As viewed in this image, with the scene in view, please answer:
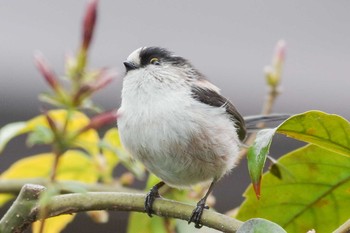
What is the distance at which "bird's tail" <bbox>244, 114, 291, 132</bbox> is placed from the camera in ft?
8.75

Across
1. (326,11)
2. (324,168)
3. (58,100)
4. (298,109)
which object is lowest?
→ (298,109)

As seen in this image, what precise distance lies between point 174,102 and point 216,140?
7.8 inches

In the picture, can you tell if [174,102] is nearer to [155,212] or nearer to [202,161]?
[202,161]

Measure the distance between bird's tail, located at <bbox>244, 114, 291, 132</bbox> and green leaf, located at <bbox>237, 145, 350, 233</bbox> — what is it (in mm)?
713

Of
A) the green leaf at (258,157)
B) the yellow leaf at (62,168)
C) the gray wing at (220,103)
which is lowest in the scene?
the gray wing at (220,103)

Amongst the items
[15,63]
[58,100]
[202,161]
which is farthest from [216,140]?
[15,63]

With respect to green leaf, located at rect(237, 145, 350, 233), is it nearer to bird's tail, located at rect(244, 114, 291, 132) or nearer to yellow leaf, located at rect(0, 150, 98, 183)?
yellow leaf, located at rect(0, 150, 98, 183)

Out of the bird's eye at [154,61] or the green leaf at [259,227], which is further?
the bird's eye at [154,61]

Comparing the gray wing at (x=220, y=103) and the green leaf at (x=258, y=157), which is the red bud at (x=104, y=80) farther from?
the gray wing at (x=220, y=103)

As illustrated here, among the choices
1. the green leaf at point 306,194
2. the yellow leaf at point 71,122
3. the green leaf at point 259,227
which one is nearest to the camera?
the green leaf at point 259,227

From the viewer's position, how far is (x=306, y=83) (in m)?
6.22

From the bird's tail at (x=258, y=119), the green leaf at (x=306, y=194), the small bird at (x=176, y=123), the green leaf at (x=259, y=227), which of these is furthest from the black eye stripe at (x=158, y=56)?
the green leaf at (x=259, y=227)

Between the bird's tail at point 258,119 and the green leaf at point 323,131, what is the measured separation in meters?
0.96

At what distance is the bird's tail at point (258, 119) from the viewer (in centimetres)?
267
